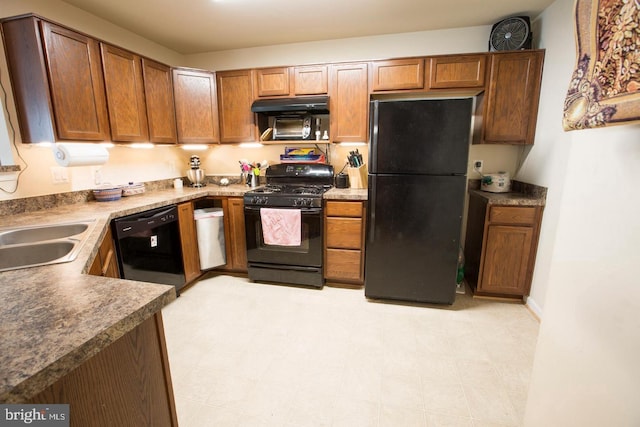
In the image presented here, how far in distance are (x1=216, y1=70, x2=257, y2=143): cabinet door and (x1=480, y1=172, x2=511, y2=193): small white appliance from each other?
239 cm

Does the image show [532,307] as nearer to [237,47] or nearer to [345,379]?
[345,379]

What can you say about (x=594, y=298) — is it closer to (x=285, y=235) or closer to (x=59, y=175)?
(x=285, y=235)

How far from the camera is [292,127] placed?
3088 millimetres

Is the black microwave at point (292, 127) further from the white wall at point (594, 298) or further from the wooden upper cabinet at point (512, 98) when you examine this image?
the white wall at point (594, 298)

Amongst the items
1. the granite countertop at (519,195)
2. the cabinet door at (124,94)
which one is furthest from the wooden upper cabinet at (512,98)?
the cabinet door at (124,94)

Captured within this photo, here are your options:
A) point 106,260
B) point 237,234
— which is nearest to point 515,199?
point 237,234

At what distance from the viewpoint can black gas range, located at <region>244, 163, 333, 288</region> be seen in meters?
2.64

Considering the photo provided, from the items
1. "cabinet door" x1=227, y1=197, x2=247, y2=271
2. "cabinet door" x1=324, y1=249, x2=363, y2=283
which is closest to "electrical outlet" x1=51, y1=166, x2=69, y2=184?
"cabinet door" x1=227, y1=197, x2=247, y2=271

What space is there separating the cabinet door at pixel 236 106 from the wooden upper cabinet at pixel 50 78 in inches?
44.8

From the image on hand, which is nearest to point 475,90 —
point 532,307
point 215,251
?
point 532,307

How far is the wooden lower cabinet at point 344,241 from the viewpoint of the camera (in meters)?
2.61

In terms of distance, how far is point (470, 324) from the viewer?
2.20 meters

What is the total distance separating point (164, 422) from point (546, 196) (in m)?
2.80

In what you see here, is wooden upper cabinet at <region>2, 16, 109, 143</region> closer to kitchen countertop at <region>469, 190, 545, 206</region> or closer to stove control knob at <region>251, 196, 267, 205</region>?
stove control knob at <region>251, 196, 267, 205</region>
